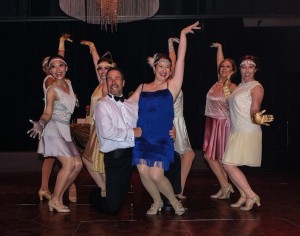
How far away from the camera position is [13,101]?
30.2ft

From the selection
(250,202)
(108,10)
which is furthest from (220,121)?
(108,10)

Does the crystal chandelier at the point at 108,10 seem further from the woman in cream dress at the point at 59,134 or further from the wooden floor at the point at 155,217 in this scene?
the wooden floor at the point at 155,217

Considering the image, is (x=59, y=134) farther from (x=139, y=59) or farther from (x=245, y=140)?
(x=139, y=59)

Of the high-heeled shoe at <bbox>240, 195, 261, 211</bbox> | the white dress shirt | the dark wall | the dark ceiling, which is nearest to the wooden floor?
the high-heeled shoe at <bbox>240, 195, 261, 211</bbox>

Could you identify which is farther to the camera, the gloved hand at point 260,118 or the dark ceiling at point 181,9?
the dark ceiling at point 181,9

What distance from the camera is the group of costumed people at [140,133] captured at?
412 cm

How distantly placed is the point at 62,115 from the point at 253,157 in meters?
1.71

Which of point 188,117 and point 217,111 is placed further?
point 188,117

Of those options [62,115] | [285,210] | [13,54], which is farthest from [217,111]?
[13,54]

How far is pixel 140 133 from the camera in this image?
4.08 m

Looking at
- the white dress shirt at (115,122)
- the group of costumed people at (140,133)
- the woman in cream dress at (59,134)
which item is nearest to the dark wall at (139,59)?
the group of costumed people at (140,133)

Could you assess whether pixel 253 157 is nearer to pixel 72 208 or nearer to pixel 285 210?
pixel 285 210

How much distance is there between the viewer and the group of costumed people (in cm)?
412

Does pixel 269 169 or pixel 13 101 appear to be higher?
pixel 13 101
